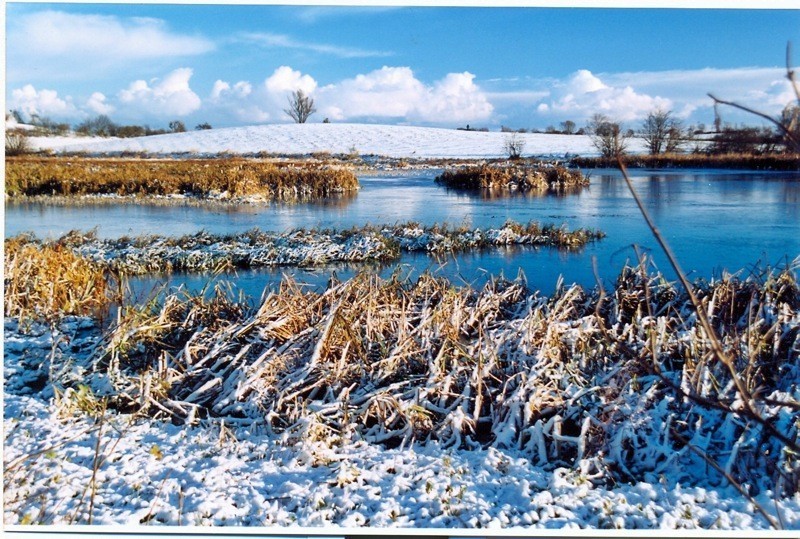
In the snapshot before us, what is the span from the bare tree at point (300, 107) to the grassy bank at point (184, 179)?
7.62 ft

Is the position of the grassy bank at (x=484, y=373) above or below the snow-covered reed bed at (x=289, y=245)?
below

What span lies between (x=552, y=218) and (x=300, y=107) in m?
3.55

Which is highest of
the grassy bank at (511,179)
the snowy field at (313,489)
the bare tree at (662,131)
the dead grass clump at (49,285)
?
the bare tree at (662,131)

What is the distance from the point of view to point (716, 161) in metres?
4.30

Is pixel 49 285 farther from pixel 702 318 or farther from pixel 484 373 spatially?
pixel 702 318

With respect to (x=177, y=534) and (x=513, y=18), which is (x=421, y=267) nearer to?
(x=513, y=18)

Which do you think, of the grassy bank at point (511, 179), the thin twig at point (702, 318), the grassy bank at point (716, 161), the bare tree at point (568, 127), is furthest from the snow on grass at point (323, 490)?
the grassy bank at point (511, 179)

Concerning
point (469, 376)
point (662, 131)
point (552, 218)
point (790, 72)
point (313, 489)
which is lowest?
point (313, 489)

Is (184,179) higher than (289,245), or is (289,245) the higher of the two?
(184,179)

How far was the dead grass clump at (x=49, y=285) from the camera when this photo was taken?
15.1 ft

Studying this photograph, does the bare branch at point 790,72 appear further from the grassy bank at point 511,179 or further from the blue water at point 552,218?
the grassy bank at point 511,179

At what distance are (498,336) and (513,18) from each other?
178cm

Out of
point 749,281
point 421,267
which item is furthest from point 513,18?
point 421,267

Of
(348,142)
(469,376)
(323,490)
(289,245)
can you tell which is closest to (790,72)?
(323,490)
